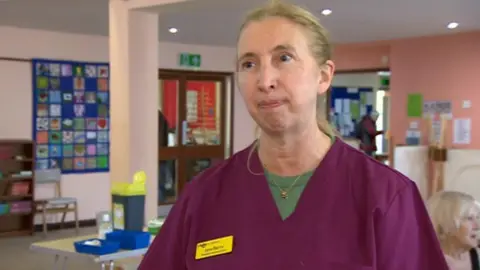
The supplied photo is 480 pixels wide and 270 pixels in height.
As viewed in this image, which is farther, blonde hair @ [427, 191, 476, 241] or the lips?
blonde hair @ [427, 191, 476, 241]

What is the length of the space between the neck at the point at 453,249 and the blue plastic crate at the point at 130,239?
70.2 inches

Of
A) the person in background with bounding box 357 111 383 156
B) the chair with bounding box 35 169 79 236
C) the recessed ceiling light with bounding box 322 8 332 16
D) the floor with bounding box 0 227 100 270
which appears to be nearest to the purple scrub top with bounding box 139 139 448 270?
the floor with bounding box 0 227 100 270

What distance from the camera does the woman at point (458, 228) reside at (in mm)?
2775

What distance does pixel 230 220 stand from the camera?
1418mm

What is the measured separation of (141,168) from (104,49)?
3859mm

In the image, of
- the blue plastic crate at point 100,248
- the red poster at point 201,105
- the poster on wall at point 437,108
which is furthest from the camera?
the red poster at point 201,105

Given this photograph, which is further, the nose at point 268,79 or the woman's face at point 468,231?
the woman's face at point 468,231

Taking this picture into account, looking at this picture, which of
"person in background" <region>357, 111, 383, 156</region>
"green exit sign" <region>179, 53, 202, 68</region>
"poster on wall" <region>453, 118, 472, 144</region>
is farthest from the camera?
"person in background" <region>357, 111, 383, 156</region>

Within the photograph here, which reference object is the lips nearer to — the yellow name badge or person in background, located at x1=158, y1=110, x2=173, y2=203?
the yellow name badge

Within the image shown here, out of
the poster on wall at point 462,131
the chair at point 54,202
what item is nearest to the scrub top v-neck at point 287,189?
the chair at point 54,202

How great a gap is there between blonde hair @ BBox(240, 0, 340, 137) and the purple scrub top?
0.21m

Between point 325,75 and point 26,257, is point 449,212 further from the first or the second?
point 26,257

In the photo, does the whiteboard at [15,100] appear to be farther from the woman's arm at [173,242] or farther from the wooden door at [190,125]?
the woman's arm at [173,242]

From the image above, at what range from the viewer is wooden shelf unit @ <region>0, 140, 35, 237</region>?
7.99 m
